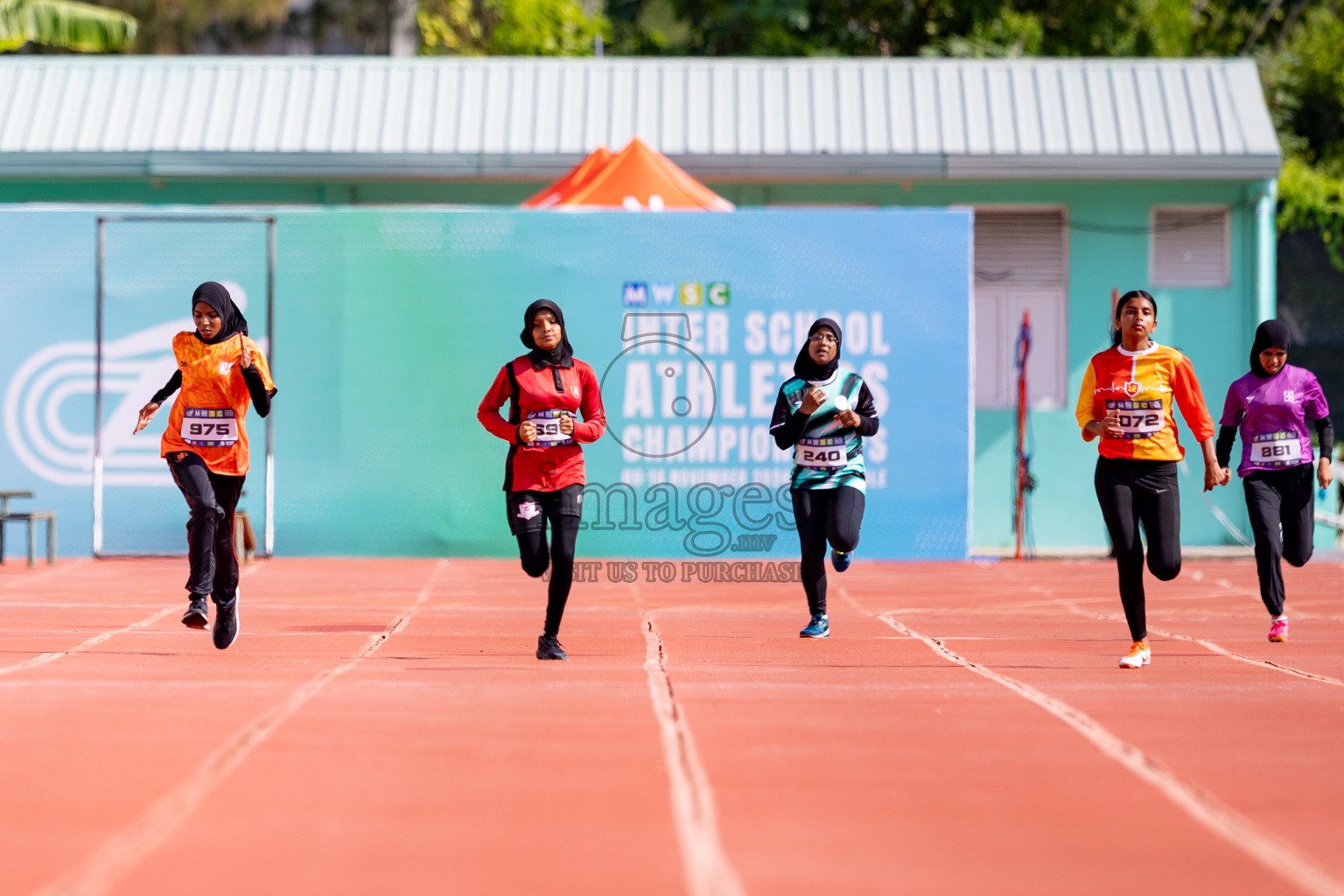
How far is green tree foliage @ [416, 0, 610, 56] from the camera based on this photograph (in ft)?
128

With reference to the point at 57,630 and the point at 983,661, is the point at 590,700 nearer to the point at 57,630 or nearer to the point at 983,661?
the point at 983,661

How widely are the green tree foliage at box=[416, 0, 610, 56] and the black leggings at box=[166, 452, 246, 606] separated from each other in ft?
97.6

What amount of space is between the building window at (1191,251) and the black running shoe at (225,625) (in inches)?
497

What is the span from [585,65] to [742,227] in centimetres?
464

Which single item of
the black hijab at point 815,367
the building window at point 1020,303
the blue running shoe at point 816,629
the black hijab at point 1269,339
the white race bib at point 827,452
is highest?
the building window at point 1020,303

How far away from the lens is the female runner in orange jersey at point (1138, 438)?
859 centimetres

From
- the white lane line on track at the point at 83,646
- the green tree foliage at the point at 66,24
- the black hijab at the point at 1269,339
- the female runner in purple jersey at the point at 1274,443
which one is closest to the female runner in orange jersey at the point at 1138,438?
the female runner in purple jersey at the point at 1274,443

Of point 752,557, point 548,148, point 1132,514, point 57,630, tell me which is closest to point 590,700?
point 1132,514

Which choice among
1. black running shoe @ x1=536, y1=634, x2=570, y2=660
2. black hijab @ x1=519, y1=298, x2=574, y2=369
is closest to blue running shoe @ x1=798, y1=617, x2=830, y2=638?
black running shoe @ x1=536, y1=634, x2=570, y2=660

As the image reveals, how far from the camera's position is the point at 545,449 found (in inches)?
342

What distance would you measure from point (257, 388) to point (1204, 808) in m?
5.39

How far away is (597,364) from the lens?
15.6 metres

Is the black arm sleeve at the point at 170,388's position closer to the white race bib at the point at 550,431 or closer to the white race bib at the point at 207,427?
the white race bib at the point at 207,427

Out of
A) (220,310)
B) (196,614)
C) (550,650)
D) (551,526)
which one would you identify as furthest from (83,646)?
(551,526)
